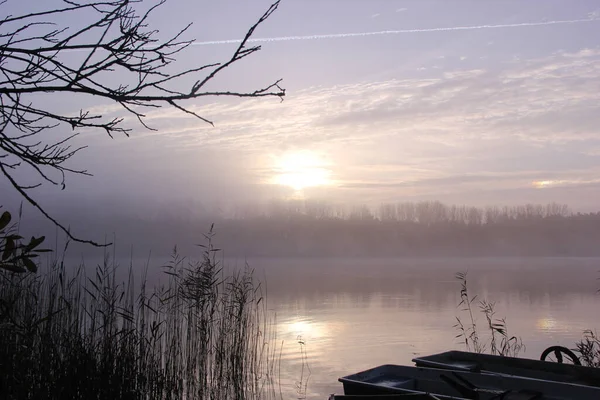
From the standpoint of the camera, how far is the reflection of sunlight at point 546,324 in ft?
46.2

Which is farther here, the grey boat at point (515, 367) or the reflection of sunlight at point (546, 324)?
the reflection of sunlight at point (546, 324)

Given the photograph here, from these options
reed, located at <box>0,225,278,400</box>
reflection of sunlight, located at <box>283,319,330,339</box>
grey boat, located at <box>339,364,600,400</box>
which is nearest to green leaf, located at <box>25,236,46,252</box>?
reed, located at <box>0,225,278,400</box>

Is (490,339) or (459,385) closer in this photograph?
(459,385)

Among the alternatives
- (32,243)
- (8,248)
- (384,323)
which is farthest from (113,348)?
(384,323)

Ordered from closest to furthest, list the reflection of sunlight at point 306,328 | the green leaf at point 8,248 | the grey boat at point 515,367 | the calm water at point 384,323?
1. the green leaf at point 8,248
2. the grey boat at point 515,367
3. the calm water at point 384,323
4. the reflection of sunlight at point 306,328

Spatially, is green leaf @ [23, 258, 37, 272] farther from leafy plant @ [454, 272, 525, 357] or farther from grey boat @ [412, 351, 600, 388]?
leafy plant @ [454, 272, 525, 357]

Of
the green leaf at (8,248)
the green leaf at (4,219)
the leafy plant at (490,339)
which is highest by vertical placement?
the green leaf at (4,219)

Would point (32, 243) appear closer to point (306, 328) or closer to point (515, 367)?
point (515, 367)

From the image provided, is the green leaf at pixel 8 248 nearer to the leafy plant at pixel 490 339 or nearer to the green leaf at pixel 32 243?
the green leaf at pixel 32 243

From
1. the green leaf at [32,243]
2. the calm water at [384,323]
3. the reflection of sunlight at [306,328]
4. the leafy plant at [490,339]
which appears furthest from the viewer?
the reflection of sunlight at [306,328]

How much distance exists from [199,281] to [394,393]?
3109 mm

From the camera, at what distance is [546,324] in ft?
48.4

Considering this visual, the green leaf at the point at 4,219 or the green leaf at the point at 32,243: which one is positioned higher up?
the green leaf at the point at 4,219

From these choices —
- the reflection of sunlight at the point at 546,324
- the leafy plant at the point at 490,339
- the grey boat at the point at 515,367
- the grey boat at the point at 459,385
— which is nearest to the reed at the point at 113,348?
the grey boat at the point at 459,385
